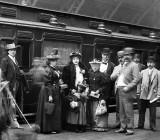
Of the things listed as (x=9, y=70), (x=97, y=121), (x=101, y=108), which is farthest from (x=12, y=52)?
(x=97, y=121)

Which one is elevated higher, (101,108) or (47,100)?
(47,100)

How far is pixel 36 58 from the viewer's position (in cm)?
955

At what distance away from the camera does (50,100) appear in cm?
829

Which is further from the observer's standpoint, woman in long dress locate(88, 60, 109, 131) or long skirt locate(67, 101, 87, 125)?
woman in long dress locate(88, 60, 109, 131)

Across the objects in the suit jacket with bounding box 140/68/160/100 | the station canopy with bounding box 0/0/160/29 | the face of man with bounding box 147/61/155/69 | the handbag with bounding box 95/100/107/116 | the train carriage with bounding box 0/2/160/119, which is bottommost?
the handbag with bounding box 95/100/107/116

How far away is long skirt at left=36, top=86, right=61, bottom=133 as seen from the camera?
8258 mm

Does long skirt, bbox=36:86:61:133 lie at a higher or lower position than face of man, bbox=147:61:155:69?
lower

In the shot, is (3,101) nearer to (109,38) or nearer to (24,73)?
(24,73)

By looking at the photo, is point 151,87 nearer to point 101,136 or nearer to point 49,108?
point 101,136

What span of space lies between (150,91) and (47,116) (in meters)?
2.52

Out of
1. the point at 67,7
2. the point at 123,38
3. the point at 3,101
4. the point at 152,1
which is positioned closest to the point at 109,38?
the point at 123,38

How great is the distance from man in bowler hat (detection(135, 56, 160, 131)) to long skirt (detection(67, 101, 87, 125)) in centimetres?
148

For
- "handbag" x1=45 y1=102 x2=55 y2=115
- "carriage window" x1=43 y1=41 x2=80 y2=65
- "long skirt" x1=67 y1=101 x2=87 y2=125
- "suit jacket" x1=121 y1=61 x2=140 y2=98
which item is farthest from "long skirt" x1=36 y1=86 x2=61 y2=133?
"carriage window" x1=43 y1=41 x2=80 y2=65

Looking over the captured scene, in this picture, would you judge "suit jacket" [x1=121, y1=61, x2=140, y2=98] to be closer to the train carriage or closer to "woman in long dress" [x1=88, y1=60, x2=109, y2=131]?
"woman in long dress" [x1=88, y1=60, x2=109, y2=131]
